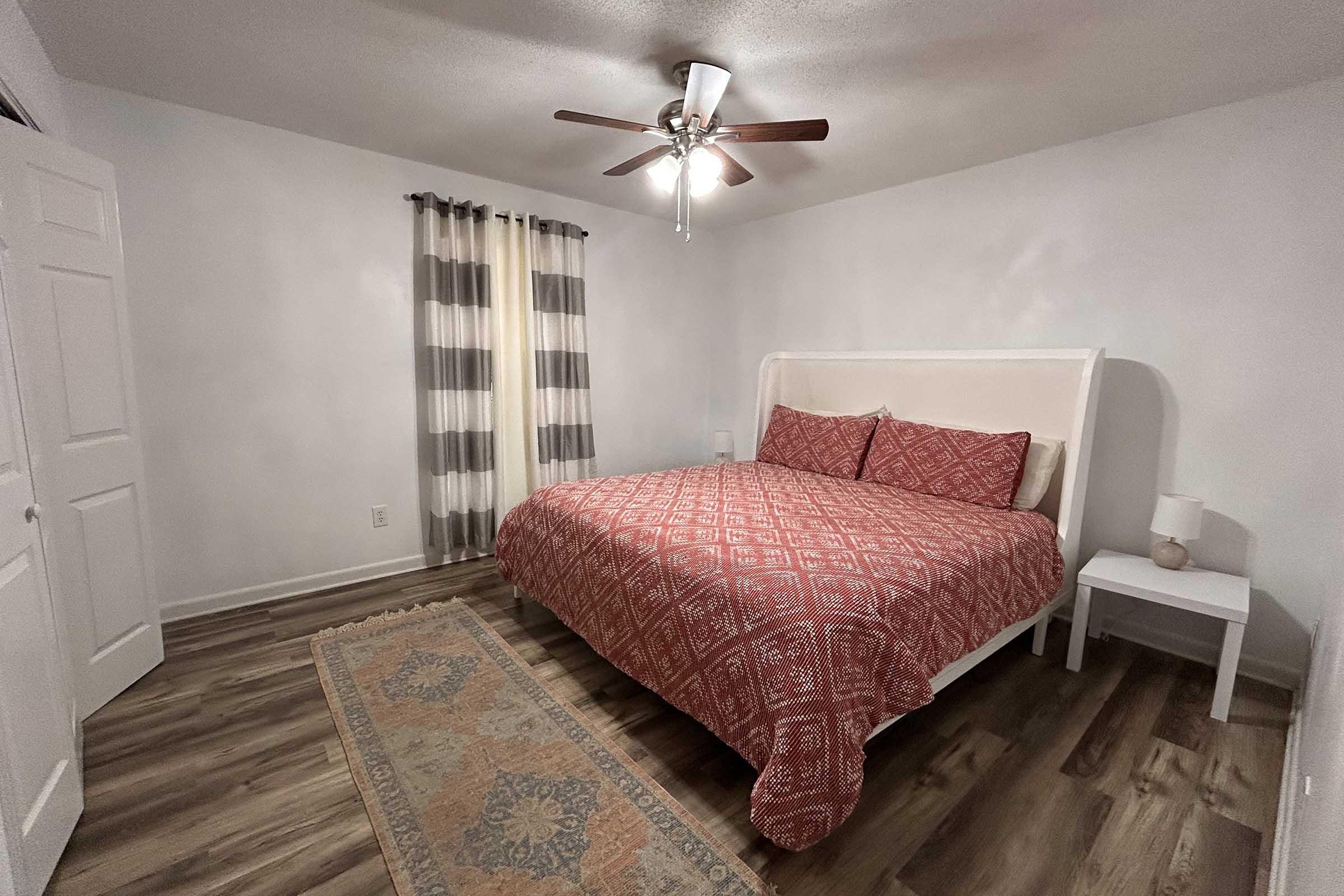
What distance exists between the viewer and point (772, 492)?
284 centimetres

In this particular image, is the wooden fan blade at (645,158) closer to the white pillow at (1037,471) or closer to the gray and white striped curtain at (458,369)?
the gray and white striped curtain at (458,369)

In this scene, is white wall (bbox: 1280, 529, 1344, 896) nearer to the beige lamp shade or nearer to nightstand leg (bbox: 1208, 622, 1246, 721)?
nightstand leg (bbox: 1208, 622, 1246, 721)

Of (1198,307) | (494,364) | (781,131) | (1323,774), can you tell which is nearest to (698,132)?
(781,131)

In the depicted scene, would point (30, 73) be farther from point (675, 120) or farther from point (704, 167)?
point (704, 167)

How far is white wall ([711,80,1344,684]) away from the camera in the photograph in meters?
2.22

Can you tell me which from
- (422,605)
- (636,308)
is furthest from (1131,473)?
(422,605)

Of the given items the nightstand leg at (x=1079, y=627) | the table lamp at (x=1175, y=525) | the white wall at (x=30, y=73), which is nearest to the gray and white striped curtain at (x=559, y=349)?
the white wall at (x=30, y=73)

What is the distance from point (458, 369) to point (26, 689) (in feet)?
7.58

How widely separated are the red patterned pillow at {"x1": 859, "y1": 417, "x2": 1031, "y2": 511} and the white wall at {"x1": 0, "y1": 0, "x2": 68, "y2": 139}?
12.3 ft

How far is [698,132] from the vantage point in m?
2.30

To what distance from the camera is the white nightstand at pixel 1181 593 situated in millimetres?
2035

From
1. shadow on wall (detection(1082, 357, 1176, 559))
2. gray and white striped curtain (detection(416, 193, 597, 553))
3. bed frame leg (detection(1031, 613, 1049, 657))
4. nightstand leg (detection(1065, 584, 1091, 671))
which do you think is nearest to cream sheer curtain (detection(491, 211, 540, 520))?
gray and white striped curtain (detection(416, 193, 597, 553))

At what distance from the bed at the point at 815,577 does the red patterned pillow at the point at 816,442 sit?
0.36 ft

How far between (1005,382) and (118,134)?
436 centimetres
